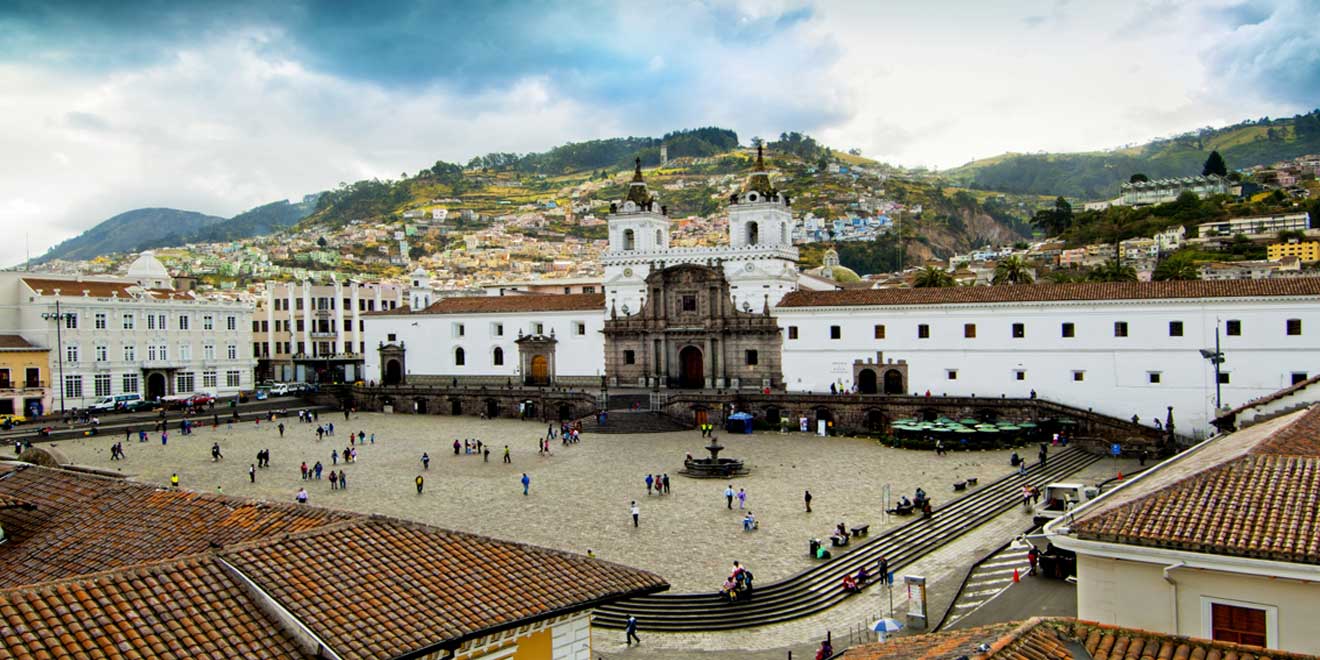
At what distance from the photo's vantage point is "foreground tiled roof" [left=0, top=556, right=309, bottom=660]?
7250 millimetres

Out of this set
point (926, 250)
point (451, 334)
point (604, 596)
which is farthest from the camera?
point (926, 250)

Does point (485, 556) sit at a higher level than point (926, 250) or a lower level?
lower

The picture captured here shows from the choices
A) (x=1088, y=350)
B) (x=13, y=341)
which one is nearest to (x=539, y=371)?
(x=13, y=341)

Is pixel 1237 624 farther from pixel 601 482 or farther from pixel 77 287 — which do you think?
pixel 77 287

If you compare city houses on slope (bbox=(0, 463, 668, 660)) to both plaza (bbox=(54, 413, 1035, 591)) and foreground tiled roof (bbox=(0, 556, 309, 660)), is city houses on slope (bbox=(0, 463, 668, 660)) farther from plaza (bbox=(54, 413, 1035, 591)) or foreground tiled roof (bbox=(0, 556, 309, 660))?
plaza (bbox=(54, 413, 1035, 591))

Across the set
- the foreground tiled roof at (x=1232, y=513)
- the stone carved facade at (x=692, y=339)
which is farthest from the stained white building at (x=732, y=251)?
the foreground tiled roof at (x=1232, y=513)

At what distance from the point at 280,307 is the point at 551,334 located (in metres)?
25.7

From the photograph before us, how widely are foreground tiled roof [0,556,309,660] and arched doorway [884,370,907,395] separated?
131 ft

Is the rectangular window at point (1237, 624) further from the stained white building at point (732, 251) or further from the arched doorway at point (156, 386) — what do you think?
the arched doorway at point (156, 386)

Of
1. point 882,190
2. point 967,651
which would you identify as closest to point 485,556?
point 967,651

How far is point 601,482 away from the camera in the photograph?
103 feet

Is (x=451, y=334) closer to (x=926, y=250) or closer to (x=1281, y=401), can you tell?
(x=1281, y=401)

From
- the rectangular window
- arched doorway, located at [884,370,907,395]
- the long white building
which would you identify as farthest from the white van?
the rectangular window

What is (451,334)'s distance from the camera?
58531 millimetres
